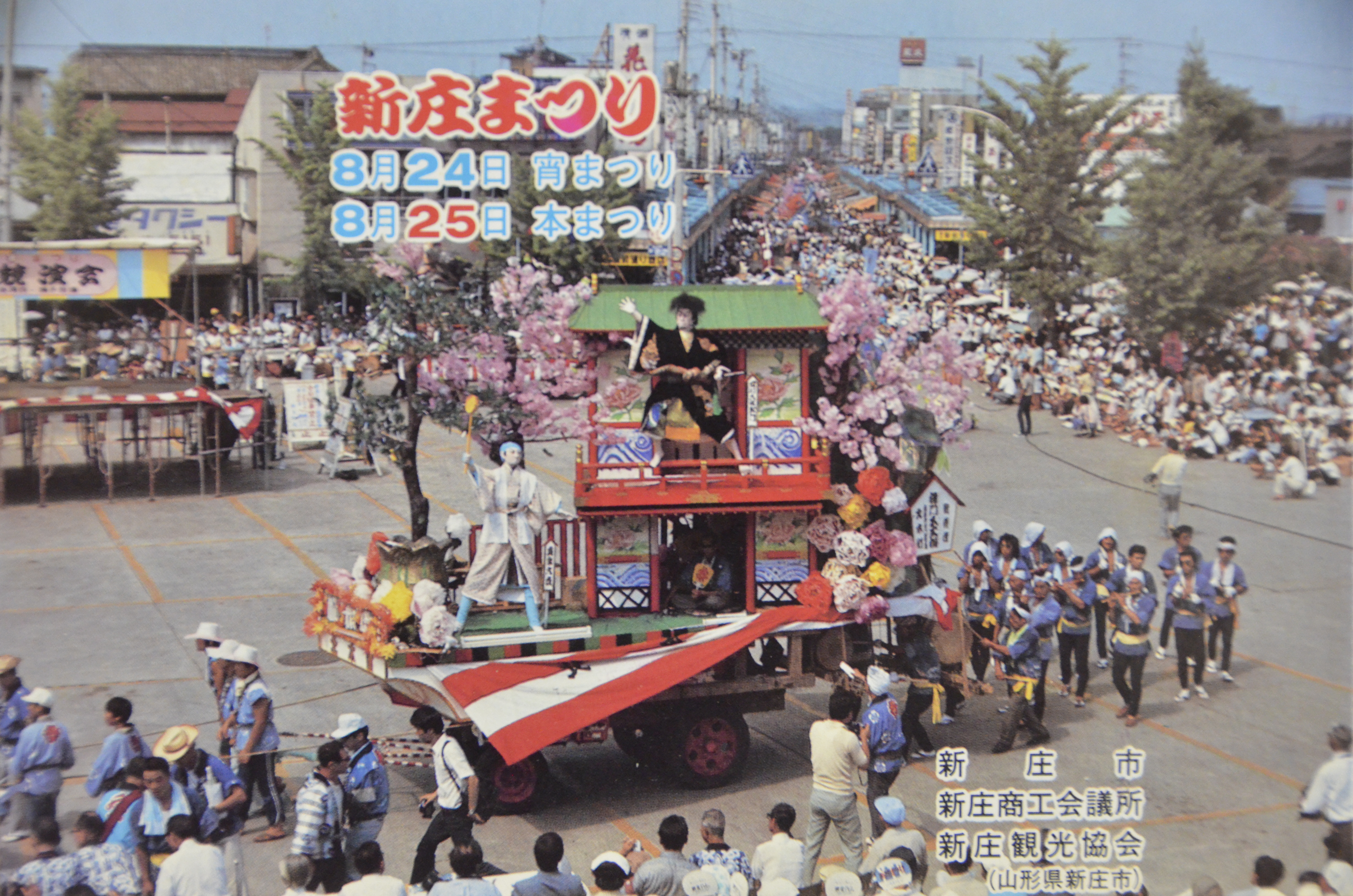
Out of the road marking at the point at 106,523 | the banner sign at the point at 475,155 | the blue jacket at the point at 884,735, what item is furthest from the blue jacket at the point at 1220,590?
the road marking at the point at 106,523

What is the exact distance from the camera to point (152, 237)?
1284 centimetres

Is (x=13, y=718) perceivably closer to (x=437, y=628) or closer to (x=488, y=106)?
(x=437, y=628)

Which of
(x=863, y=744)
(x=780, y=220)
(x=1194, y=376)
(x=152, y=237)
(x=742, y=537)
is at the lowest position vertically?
(x=863, y=744)

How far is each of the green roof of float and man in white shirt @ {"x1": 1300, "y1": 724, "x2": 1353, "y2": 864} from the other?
15.2 feet

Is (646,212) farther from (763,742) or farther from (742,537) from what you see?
(763,742)

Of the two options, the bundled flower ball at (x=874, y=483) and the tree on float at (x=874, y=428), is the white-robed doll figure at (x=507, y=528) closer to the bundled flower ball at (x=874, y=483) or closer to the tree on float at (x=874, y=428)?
the tree on float at (x=874, y=428)

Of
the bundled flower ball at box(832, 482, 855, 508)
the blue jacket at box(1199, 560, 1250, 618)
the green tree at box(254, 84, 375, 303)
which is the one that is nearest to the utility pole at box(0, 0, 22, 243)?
the green tree at box(254, 84, 375, 303)

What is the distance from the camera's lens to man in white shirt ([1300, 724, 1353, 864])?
834cm

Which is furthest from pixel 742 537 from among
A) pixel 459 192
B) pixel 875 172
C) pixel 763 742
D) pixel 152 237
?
pixel 875 172

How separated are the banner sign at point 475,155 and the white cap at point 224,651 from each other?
4903mm

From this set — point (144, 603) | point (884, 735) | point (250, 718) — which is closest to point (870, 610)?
point (884, 735)

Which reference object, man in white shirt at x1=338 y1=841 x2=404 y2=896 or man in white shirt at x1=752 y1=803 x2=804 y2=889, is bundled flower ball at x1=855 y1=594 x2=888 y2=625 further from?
man in white shirt at x1=338 y1=841 x2=404 y2=896

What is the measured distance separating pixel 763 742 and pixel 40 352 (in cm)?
1205

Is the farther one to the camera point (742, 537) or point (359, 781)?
point (742, 537)
